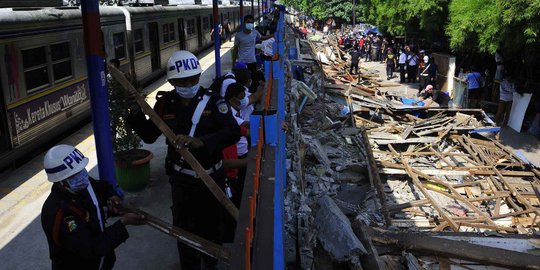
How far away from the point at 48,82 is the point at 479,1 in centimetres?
1165

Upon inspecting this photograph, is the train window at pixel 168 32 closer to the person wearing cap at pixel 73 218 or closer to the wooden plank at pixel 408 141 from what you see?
the wooden plank at pixel 408 141

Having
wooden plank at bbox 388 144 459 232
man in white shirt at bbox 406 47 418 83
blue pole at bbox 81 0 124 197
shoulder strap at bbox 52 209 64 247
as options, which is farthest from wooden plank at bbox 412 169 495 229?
man in white shirt at bbox 406 47 418 83

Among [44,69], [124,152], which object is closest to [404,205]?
[124,152]

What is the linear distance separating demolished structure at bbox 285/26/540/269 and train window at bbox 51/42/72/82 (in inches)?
174

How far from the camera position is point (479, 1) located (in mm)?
13320

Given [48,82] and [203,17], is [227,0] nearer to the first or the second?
[203,17]

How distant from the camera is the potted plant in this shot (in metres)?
5.81

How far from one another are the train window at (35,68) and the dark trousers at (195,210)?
5.26 meters

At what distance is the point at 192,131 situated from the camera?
335cm

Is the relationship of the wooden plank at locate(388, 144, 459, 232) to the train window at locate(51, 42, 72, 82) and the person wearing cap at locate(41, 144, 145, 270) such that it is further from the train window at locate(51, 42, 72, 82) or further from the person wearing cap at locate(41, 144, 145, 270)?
the train window at locate(51, 42, 72, 82)

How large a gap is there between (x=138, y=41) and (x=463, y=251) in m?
11.7

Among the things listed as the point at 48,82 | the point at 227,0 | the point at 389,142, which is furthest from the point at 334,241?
the point at 227,0

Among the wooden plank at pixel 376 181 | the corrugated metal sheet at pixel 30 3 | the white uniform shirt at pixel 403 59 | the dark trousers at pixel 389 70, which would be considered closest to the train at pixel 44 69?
the corrugated metal sheet at pixel 30 3

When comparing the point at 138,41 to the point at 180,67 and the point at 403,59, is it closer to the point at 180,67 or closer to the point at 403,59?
the point at 180,67
